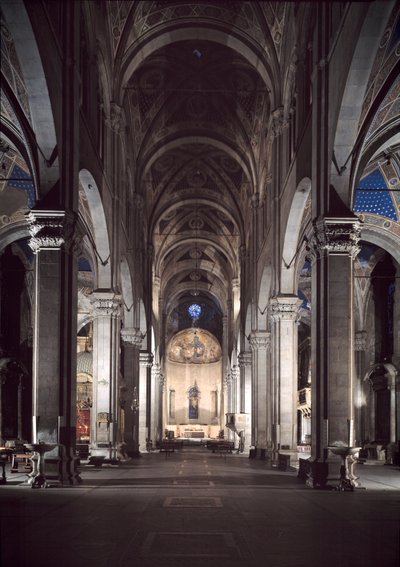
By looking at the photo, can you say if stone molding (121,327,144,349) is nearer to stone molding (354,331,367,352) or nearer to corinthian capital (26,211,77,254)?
stone molding (354,331,367,352)

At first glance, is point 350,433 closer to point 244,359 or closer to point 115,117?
point 115,117

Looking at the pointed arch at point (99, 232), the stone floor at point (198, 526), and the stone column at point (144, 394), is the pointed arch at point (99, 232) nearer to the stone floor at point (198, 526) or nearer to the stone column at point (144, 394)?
the stone floor at point (198, 526)

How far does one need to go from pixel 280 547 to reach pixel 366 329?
26834mm

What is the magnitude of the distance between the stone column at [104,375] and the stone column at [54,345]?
8.46m

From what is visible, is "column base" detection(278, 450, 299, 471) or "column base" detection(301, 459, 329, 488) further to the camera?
"column base" detection(278, 450, 299, 471)

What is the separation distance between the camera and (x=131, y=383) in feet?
113

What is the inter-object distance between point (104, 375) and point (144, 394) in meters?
15.9

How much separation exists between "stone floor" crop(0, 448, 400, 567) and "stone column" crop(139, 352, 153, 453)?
23.2 m

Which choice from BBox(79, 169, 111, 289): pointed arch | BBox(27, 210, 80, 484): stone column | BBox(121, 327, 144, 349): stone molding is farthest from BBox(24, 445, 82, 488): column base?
BBox(121, 327, 144, 349): stone molding

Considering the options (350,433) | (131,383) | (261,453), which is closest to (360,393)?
(261,453)

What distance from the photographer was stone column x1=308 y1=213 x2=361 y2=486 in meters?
16.9

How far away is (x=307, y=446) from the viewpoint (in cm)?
4497

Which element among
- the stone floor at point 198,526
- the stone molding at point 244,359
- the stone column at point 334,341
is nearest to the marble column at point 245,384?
the stone molding at point 244,359

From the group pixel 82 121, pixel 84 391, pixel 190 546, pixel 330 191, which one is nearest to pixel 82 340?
pixel 84 391
